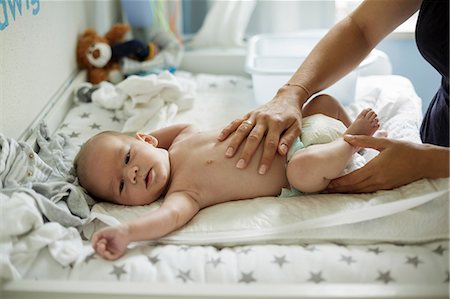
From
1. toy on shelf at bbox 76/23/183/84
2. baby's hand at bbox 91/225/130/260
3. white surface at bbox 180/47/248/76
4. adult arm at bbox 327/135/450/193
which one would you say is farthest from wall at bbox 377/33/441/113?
baby's hand at bbox 91/225/130/260

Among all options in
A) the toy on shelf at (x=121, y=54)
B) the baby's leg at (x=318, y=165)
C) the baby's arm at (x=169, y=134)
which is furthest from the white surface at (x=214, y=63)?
the baby's leg at (x=318, y=165)

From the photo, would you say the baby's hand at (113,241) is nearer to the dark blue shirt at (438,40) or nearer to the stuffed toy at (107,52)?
the dark blue shirt at (438,40)

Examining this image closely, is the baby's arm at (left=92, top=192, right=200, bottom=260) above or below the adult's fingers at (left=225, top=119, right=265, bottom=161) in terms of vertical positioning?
below

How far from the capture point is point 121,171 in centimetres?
125

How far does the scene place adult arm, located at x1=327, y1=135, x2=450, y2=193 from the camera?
3.57ft

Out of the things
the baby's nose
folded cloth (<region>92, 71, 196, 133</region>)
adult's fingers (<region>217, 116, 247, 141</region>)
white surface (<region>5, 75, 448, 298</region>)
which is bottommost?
folded cloth (<region>92, 71, 196, 133</region>)

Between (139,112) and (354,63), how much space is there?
67 cm

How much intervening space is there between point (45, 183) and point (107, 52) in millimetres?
977

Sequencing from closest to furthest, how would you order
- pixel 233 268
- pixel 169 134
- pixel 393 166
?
1. pixel 233 268
2. pixel 393 166
3. pixel 169 134

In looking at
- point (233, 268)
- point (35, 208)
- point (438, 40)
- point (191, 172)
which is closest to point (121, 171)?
point (191, 172)

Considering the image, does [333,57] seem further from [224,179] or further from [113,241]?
[113,241]

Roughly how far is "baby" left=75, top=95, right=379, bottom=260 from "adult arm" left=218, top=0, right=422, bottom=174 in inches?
1.3

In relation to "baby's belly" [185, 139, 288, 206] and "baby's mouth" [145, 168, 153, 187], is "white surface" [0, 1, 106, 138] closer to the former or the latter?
"baby's mouth" [145, 168, 153, 187]

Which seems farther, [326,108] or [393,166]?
[326,108]
